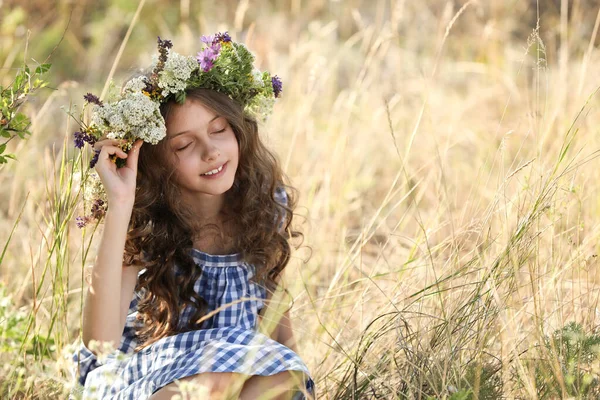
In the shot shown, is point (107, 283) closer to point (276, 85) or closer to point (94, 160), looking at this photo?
point (94, 160)

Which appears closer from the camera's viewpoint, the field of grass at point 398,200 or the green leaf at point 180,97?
the field of grass at point 398,200

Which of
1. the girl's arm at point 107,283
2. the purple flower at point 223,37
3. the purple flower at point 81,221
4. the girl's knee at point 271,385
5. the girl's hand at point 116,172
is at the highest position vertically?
the purple flower at point 223,37

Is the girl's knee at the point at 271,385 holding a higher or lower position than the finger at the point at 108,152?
lower

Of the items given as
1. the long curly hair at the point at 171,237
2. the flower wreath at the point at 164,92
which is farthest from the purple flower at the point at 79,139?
the long curly hair at the point at 171,237

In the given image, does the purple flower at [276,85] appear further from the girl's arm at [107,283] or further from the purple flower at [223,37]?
the girl's arm at [107,283]

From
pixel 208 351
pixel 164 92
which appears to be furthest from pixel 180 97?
pixel 208 351

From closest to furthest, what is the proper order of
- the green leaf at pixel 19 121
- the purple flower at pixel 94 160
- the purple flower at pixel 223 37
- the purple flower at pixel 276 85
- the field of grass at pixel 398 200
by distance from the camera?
1. the green leaf at pixel 19 121
2. the field of grass at pixel 398 200
3. the purple flower at pixel 94 160
4. the purple flower at pixel 223 37
5. the purple flower at pixel 276 85

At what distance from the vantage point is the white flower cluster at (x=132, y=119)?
2057 mm

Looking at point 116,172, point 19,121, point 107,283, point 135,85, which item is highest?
point 135,85

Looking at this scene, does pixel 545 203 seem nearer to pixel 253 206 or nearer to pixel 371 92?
pixel 253 206

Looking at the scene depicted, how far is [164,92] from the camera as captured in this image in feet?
7.34

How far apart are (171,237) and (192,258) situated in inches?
3.9

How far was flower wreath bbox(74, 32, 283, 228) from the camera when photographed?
6.79 feet

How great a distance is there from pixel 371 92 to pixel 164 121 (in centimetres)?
295
